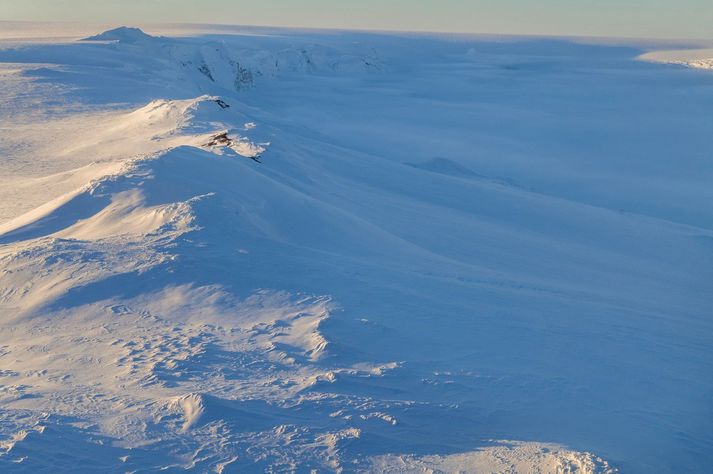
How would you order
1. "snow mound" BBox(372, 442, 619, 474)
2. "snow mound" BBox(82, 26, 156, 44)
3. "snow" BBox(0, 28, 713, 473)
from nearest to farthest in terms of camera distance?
1. "snow mound" BBox(372, 442, 619, 474)
2. "snow" BBox(0, 28, 713, 473)
3. "snow mound" BBox(82, 26, 156, 44)

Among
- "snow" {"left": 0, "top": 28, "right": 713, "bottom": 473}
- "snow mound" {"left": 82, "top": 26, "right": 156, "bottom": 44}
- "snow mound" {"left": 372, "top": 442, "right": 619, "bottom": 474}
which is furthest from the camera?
"snow mound" {"left": 82, "top": 26, "right": 156, "bottom": 44}

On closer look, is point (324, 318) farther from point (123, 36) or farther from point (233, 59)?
point (233, 59)

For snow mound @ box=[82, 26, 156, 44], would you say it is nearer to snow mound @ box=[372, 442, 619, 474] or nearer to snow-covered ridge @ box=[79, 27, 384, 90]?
snow-covered ridge @ box=[79, 27, 384, 90]

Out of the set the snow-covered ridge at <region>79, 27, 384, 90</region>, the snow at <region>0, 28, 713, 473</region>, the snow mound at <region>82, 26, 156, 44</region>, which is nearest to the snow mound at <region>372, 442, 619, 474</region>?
the snow at <region>0, 28, 713, 473</region>

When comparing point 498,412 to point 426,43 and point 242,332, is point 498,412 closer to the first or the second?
point 242,332

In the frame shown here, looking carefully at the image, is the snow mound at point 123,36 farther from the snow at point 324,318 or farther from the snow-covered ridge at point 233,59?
the snow at point 324,318

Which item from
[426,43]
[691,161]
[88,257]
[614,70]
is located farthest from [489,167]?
[426,43]

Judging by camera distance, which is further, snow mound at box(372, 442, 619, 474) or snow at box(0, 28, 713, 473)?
snow at box(0, 28, 713, 473)

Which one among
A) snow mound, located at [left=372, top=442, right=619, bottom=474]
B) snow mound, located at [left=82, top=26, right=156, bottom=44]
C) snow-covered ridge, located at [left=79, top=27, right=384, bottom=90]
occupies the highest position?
snow mound, located at [left=82, top=26, right=156, bottom=44]
